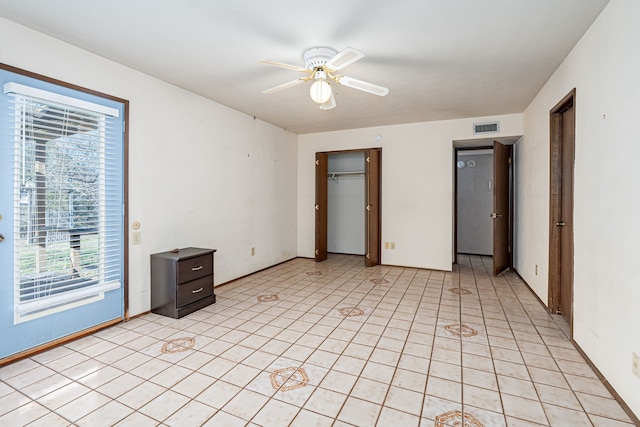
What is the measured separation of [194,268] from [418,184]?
12.2ft

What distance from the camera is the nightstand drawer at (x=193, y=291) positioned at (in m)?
3.13

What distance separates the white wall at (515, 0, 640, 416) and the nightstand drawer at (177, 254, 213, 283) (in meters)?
3.39

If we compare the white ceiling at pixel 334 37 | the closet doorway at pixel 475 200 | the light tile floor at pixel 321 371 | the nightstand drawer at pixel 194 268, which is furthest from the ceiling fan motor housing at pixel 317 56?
the closet doorway at pixel 475 200

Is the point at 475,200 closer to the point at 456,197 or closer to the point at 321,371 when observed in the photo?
the point at 456,197

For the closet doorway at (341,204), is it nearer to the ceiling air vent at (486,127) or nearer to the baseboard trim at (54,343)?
the ceiling air vent at (486,127)

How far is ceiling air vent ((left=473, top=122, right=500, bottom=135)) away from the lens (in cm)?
475

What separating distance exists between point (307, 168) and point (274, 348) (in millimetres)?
4146

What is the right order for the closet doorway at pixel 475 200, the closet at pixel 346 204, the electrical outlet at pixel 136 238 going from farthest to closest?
the closet at pixel 346 204
the closet doorway at pixel 475 200
the electrical outlet at pixel 136 238

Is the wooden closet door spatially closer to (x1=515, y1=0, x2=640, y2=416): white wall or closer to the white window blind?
the white window blind

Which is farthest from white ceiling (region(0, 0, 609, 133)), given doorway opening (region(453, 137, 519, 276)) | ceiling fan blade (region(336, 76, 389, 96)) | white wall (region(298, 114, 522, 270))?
doorway opening (region(453, 137, 519, 276))

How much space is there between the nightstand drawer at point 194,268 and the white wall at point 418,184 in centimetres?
315

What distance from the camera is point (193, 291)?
3.28m

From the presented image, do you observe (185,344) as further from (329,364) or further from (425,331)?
(425,331)

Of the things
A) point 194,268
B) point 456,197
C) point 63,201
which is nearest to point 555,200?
point 456,197
